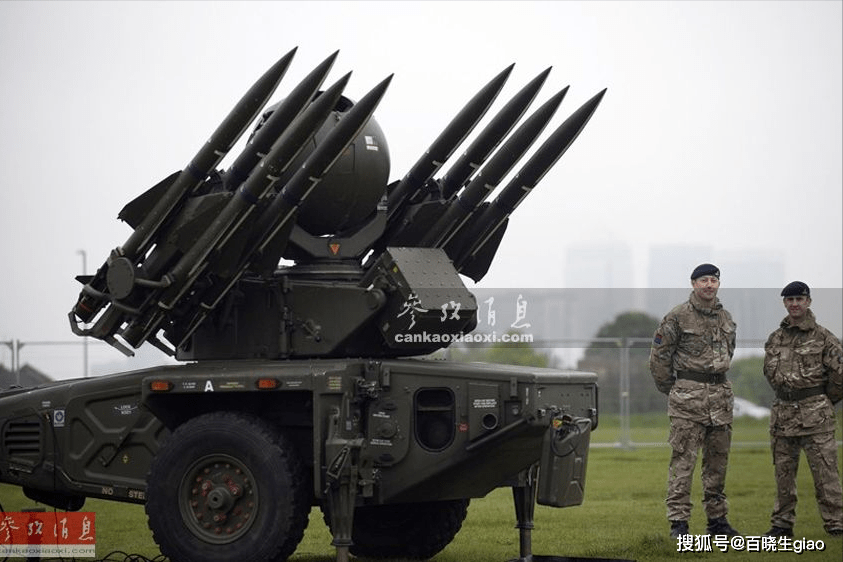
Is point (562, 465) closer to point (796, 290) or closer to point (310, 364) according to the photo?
point (310, 364)

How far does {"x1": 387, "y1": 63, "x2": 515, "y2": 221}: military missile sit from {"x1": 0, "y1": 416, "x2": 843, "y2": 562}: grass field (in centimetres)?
297

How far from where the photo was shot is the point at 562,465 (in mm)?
9422

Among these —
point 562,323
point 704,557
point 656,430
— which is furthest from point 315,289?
point 562,323

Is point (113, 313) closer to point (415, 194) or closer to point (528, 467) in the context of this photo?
point (415, 194)

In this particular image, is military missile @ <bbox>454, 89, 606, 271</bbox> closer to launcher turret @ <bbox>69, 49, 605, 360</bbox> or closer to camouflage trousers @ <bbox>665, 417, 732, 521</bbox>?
launcher turret @ <bbox>69, 49, 605, 360</bbox>

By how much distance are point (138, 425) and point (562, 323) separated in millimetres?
14109

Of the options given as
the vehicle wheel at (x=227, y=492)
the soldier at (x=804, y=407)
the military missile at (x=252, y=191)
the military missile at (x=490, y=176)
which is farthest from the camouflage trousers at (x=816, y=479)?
the military missile at (x=252, y=191)

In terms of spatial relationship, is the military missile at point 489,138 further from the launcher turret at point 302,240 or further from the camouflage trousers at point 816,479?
the camouflage trousers at point 816,479

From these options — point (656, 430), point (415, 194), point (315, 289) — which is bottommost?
point (656, 430)

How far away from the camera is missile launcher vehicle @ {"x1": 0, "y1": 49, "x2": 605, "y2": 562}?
9.52 meters

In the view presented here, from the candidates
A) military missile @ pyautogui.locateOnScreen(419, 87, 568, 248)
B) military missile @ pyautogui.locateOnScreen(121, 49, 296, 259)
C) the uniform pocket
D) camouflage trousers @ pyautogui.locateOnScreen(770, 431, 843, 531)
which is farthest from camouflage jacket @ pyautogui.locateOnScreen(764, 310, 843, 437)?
military missile @ pyautogui.locateOnScreen(121, 49, 296, 259)

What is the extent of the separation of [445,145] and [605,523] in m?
3.93

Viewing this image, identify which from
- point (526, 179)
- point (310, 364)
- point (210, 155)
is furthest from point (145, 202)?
point (526, 179)

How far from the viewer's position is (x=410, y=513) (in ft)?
36.5
